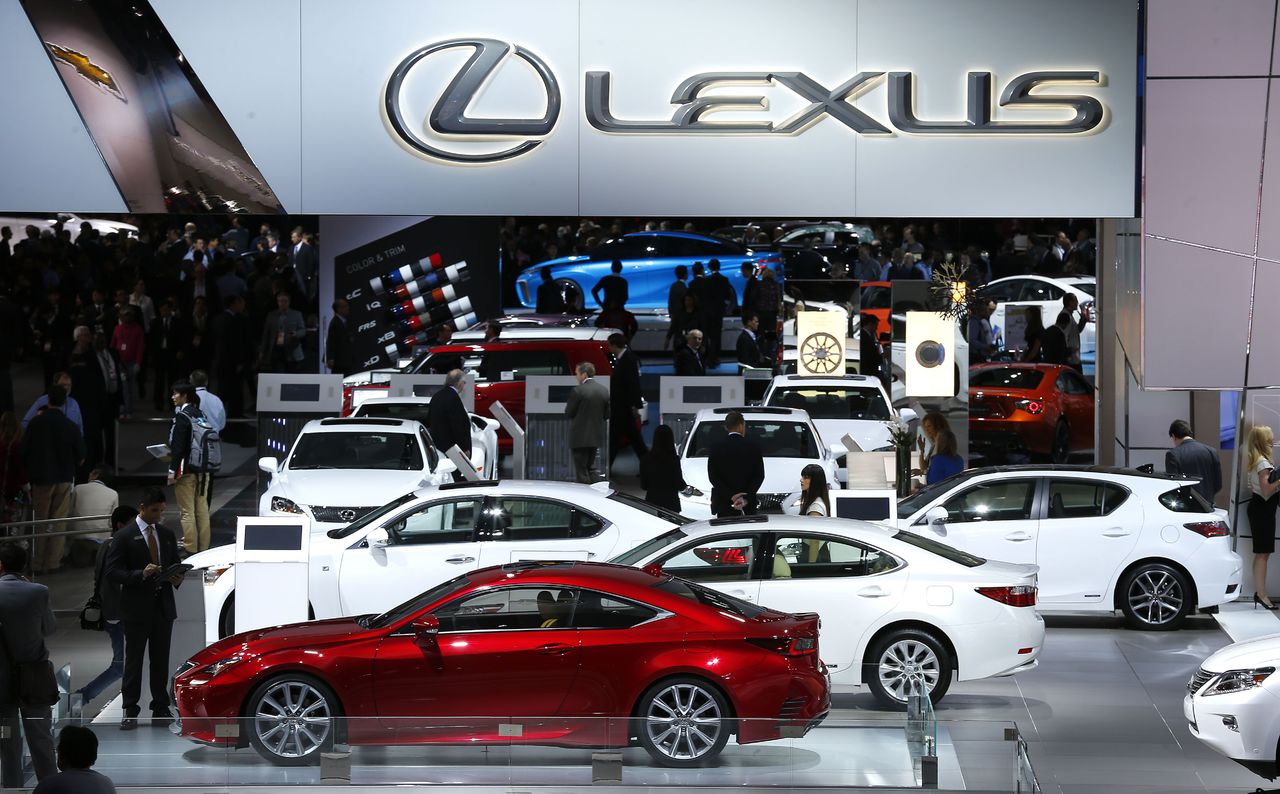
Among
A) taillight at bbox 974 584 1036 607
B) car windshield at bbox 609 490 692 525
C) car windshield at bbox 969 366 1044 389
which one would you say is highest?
car windshield at bbox 969 366 1044 389

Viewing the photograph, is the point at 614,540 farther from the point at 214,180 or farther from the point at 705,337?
the point at 705,337

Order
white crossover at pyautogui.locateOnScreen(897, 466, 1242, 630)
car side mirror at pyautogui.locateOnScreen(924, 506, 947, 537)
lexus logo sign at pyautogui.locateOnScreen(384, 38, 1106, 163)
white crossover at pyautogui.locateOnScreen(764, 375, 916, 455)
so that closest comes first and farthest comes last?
car side mirror at pyautogui.locateOnScreen(924, 506, 947, 537)
white crossover at pyautogui.locateOnScreen(897, 466, 1242, 630)
lexus logo sign at pyautogui.locateOnScreen(384, 38, 1106, 163)
white crossover at pyautogui.locateOnScreen(764, 375, 916, 455)

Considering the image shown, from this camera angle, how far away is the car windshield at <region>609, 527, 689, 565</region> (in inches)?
457

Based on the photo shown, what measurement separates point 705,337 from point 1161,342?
34.2 feet

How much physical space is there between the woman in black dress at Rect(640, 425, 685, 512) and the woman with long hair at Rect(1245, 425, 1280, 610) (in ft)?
17.1

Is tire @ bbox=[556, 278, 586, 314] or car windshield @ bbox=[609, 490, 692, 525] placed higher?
tire @ bbox=[556, 278, 586, 314]

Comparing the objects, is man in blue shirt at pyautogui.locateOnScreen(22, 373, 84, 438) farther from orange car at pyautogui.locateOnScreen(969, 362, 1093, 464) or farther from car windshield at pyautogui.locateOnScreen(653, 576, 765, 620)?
orange car at pyautogui.locateOnScreen(969, 362, 1093, 464)

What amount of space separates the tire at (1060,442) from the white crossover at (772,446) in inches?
208

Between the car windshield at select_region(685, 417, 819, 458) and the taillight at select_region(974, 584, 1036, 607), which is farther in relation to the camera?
the car windshield at select_region(685, 417, 819, 458)

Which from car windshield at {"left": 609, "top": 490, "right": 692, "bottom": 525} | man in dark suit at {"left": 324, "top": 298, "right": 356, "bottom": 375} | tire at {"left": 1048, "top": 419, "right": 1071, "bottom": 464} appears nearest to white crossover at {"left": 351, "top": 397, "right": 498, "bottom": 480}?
man in dark suit at {"left": 324, "top": 298, "right": 356, "bottom": 375}

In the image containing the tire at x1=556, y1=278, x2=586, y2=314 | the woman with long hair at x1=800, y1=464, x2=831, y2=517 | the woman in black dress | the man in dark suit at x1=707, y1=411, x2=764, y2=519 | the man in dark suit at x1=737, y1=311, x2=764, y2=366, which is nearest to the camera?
the woman with long hair at x1=800, y1=464, x2=831, y2=517

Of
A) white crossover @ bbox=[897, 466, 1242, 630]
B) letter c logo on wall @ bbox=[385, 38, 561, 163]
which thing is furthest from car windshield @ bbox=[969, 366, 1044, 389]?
white crossover @ bbox=[897, 466, 1242, 630]

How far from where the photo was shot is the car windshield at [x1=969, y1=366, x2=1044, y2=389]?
21828mm

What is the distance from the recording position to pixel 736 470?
1485cm
